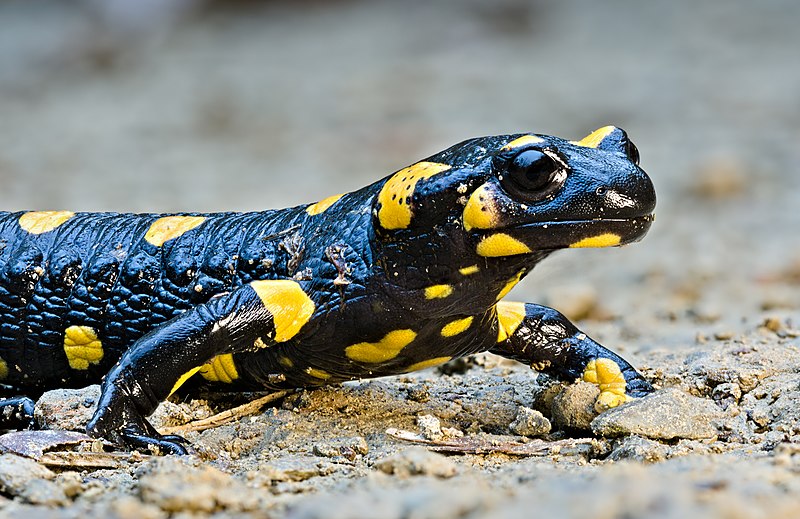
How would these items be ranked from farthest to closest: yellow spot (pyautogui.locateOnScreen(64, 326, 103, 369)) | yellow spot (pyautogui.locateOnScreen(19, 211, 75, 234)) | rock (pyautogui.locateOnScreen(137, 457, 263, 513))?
yellow spot (pyautogui.locateOnScreen(19, 211, 75, 234)) < yellow spot (pyautogui.locateOnScreen(64, 326, 103, 369)) < rock (pyautogui.locateOnScreen(137, 457, 263, 513))

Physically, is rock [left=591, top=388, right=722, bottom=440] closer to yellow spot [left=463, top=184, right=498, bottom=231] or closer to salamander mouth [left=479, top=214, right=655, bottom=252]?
salamander mouth [left=479, top=214, right=655, bottom=252]

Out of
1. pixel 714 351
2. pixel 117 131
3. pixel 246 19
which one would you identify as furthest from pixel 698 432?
pixel 246 19

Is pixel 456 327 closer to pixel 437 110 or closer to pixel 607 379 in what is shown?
pixel 607 379

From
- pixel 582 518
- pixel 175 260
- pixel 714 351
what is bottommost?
pixel 714 351

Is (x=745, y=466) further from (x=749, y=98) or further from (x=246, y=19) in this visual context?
(x=246, y=19)

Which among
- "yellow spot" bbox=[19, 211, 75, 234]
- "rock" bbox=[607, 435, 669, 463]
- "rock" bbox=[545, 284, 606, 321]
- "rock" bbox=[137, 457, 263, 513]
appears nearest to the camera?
"rock" bbox=[137, 457, 263, 513]

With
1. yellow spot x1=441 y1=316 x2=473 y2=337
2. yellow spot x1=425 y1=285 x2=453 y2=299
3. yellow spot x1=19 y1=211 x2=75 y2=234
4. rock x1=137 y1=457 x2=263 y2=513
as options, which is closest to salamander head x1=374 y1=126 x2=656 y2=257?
yellow spot x1=425 y1=285 x2=453 y2=299
